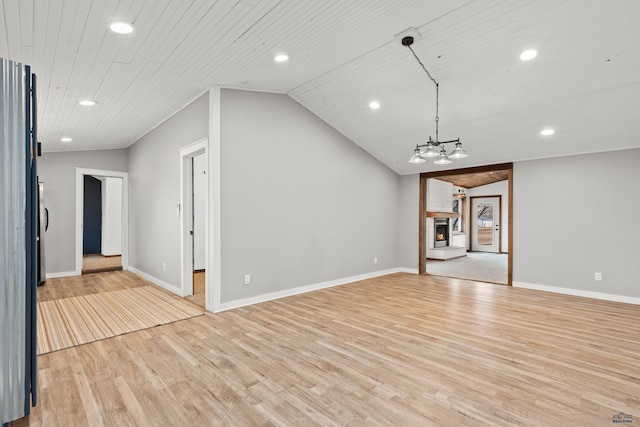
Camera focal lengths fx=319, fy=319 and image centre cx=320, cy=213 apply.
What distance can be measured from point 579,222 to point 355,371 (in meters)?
4.76

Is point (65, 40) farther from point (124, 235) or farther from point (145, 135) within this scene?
point (124, 235)

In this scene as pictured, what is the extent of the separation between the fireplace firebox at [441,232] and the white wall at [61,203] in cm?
919

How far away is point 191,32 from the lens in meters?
2.65

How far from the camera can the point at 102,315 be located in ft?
12.6

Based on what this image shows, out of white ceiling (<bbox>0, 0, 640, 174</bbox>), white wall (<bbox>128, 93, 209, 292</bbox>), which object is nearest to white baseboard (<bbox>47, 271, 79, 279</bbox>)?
white wall (<bbox>128, 93, 209, 292</bbox>)

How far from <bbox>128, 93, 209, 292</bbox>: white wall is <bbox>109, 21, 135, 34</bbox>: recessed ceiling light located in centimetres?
174

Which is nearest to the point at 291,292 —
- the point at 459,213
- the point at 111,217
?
the point at 111,217

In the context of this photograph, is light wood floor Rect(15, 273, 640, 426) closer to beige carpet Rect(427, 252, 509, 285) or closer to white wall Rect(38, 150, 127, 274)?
beige carpet Rect(427, 252, 509, 285)

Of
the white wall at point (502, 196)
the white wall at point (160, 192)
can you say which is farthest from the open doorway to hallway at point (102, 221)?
the white wall at point (502, 196)

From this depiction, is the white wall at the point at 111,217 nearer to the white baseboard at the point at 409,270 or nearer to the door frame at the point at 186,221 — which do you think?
the door frame at the point at 186,221

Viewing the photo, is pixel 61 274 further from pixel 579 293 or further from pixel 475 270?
pixel 579 293

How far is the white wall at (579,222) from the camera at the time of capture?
4668 mm

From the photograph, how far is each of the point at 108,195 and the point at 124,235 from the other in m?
3.27

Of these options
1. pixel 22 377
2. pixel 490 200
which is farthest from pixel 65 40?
pixel 490 200
